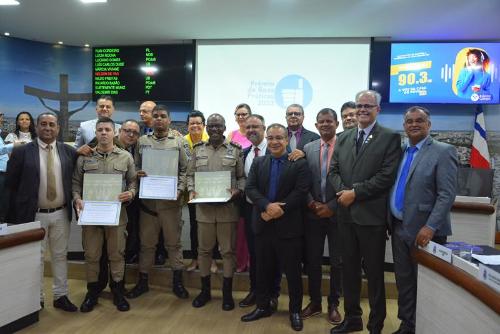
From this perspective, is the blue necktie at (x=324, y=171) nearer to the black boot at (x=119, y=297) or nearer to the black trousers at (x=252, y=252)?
the black trousers at (x=252, y=252)

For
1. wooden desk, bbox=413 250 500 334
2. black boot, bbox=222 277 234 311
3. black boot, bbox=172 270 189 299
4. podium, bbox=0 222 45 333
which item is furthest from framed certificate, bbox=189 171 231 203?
wooden desk, bbox=413 250 500 334

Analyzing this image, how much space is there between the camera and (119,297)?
3.29 m

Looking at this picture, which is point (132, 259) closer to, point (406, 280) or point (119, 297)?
point (119, 297)

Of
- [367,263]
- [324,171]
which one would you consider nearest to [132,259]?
[324,171]

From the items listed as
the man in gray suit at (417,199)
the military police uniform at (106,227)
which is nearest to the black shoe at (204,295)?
the military police uniform at (106,227)

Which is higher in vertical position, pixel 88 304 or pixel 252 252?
pixel 252 252

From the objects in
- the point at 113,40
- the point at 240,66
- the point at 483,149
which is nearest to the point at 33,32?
the point at 113,40

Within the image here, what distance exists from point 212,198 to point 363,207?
122 centimetres

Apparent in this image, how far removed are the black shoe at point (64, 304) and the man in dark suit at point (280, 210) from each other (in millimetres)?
1596

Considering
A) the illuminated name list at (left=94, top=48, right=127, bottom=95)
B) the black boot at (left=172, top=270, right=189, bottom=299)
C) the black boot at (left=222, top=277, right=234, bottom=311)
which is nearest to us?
the black boot at (left=222, top=277, right=234, bottom=311)

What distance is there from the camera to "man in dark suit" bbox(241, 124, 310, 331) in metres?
2.88

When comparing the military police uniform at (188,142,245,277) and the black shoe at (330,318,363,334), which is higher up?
the military police uniform at (188,142,245,277)

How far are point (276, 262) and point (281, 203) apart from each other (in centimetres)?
52

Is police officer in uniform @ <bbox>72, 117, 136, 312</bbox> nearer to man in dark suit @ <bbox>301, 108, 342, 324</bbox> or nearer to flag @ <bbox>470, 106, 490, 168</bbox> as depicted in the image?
man in dark suit @ <bbox>301, 108, 342, 324</bbox>
